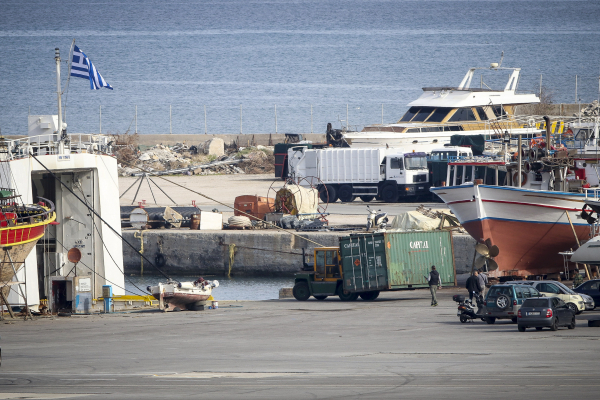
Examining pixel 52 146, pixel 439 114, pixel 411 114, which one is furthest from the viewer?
pixel 411 114

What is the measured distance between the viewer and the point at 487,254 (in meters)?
32.3

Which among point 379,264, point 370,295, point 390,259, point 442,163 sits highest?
point 442,163

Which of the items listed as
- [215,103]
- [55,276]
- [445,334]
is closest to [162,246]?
[55,276]

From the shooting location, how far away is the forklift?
2839cm

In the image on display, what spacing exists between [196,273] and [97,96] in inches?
5847

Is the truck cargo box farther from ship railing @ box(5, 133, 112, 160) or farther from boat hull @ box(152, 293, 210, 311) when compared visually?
boat hull @ box(152, 293, 210, 311)

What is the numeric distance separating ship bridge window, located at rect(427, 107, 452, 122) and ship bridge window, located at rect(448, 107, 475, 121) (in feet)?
1.72

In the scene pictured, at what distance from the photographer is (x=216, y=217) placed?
41125 mm

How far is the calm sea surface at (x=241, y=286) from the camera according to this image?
35.4 m

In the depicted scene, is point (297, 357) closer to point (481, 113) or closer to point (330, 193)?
point (330, 193)

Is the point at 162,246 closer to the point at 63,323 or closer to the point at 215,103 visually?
the point at 63,323

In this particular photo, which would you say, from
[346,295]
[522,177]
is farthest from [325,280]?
[522,177]

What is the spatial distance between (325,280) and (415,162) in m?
20.8

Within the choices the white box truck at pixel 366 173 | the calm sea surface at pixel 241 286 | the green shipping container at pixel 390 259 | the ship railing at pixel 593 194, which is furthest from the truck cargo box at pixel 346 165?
the green shipping container at pixel 390 259
